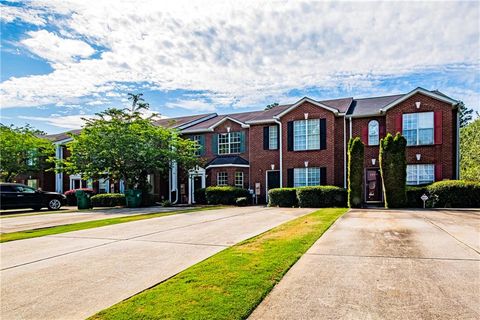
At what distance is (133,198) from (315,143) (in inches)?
467

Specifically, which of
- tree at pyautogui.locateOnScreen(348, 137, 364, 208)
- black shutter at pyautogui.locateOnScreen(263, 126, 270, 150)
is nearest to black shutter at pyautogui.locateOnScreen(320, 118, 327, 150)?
tree at pyautogui.locateOnScreen(348, 137, 364, 208)

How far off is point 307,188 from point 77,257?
1390cm

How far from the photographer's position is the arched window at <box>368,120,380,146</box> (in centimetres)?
2045

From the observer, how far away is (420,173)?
19312 millimetres

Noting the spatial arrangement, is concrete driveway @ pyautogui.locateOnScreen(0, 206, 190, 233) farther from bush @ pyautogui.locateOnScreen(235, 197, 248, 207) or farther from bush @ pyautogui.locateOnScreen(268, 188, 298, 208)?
bush @ pyautogui.locateOnScreen(268, 188, 298, 208)

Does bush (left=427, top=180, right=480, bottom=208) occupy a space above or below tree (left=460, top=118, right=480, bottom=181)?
below

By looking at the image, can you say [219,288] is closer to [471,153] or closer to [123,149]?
[123,149]

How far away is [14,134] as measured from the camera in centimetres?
2919

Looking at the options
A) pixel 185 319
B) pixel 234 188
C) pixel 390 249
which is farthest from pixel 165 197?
pixel 185 319

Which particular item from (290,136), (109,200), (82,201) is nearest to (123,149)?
(82,201)

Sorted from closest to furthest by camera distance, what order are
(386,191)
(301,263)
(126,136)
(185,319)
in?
(185,319) < (301,263) < (386,191) < (126,136)

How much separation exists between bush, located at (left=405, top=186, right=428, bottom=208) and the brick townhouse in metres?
2.27

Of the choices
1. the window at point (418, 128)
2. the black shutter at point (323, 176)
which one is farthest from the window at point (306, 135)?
the window at point (418, 128)

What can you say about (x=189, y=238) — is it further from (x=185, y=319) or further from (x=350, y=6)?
(x=350, y=6)
